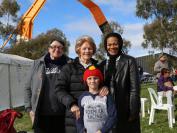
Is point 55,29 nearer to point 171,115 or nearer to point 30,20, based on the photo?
point 30,20

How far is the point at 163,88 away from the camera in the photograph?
10781 millimetres

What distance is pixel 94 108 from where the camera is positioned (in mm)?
3885

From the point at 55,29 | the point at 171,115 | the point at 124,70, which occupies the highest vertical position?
the point at 55,29

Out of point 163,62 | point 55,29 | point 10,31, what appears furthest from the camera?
point 55,29

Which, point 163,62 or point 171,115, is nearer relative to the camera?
point 171,115

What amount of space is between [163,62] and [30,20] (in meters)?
20.6

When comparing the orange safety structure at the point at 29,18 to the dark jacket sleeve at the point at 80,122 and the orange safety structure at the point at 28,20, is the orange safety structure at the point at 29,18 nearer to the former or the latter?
the orange safety structure at the point at 28,20

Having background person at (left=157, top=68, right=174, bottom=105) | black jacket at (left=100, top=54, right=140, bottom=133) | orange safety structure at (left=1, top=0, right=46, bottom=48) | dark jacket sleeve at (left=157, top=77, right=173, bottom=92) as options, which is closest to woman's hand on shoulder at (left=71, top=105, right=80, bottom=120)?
black jacket at (left=100, top=54, right=140, bottom=133)

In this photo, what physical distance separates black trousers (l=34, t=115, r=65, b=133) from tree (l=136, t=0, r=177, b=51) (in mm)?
33377

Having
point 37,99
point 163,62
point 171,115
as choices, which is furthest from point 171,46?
point 37,99

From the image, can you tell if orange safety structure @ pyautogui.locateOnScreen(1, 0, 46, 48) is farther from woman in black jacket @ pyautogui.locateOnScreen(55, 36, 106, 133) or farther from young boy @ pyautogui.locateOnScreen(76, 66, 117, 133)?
young boy @ pyautogui.locateOnScreen(76, 66, 117, 133)

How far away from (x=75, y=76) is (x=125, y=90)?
54 centimetres

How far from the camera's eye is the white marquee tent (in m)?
14.5

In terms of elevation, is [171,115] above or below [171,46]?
below
